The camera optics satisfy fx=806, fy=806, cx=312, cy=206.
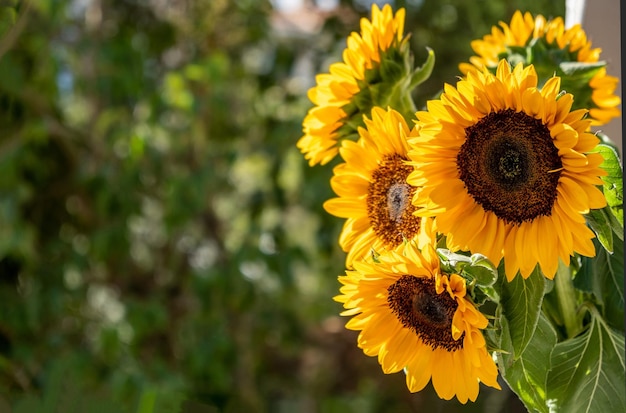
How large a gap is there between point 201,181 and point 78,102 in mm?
816

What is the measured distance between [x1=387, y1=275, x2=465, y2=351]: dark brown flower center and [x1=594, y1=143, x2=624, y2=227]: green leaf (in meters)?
0.09

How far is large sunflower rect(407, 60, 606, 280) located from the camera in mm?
313

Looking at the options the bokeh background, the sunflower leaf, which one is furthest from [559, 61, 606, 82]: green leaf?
the bokeh background

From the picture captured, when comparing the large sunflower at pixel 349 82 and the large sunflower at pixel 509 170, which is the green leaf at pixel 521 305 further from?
the large sunflower at pixel 349 82

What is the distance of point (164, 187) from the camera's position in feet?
5.74

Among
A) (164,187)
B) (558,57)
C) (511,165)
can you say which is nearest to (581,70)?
(558,57)

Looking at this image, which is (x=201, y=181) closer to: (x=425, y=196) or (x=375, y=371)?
(x=375, y=371)

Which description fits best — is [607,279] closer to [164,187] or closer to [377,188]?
[377,188]

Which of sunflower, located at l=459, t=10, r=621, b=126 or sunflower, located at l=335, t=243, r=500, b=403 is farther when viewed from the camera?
sunflower, located at l=459, t=10, r=621, b=126

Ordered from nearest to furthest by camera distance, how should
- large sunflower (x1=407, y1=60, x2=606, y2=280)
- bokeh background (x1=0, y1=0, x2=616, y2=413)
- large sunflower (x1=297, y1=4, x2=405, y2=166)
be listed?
1. large sunflower (x1=407, y1=60, x2=606, y2=280)
2. large sunflower (x1=297, y1=4, x2=405, y2=166)
3. bokeh background (x1=0, y1=0, x2=616, y2=413)

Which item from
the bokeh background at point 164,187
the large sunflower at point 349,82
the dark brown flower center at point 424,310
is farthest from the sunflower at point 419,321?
the bokeh background at point 164,187

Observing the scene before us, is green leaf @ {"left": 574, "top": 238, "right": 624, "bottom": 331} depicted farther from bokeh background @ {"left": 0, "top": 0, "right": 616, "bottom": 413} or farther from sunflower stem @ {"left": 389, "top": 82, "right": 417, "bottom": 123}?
bokeh background @ {"left": 0, "top": 0, "right": 616, "bottom": 413}

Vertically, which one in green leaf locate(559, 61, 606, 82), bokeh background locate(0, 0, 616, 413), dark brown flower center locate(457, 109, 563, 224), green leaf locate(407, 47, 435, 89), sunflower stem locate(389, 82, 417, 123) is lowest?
bokeh background locate(0, 0, 616, 413)

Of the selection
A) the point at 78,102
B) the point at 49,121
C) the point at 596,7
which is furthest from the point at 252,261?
the point at 596,7
